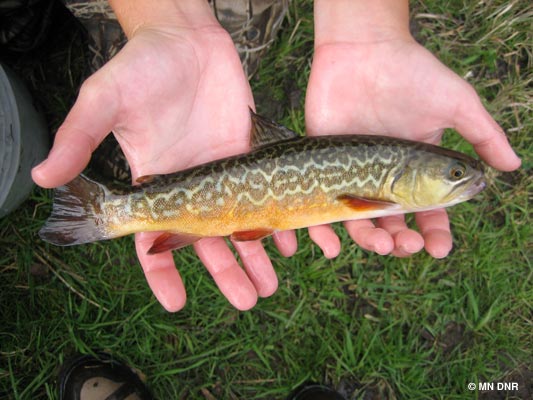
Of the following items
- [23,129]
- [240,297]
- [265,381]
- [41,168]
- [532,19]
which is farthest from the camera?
[532,19]

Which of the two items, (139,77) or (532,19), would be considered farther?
(532,19)

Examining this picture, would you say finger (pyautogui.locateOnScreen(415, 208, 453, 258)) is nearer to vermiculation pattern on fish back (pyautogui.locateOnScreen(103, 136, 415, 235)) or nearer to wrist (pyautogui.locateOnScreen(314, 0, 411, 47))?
vermiculation pattern on fish back (pyautogui.locateOnScreen(103, 136, 415, 235))

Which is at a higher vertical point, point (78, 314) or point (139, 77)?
point (139, 77)

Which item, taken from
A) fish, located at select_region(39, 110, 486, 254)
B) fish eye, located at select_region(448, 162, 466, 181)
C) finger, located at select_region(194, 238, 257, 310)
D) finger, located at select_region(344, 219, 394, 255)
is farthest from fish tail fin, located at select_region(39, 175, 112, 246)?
fish eye, located at select_region(448, 162, 466, 181)

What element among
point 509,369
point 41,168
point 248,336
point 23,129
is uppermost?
point 41,168

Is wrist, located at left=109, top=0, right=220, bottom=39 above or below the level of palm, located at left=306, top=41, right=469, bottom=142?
above

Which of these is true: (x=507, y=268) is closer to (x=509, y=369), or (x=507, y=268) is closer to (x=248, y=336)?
(x=509, y=369)

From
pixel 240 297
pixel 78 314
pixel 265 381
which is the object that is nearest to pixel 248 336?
pixel 265 381

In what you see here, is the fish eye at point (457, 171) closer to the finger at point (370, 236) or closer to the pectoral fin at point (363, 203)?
the pectoral fin at point (363, 203)
